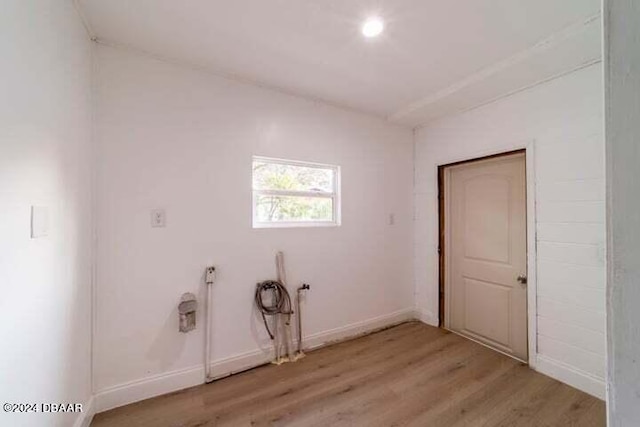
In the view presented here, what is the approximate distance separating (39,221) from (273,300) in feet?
5.76

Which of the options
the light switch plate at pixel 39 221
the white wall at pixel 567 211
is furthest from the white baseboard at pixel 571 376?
the light switch plate at pixel 39 221

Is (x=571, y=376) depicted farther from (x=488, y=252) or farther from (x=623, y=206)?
(x=623, y=206)

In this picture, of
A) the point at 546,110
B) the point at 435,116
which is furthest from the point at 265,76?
the point at 546,110

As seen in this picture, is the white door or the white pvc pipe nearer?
the white pvc pipe

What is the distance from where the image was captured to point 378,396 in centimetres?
206

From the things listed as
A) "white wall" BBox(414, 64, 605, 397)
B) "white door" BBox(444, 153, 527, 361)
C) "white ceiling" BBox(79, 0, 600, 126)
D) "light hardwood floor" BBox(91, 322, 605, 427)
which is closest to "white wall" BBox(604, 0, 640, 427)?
"white ceiling" BBox(79, 0, 600, 126)

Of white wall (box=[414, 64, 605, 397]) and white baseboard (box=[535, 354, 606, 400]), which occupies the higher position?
white wall (box=[414, 64, 605, 397])

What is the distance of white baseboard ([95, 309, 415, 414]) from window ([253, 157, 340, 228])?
1169 mm

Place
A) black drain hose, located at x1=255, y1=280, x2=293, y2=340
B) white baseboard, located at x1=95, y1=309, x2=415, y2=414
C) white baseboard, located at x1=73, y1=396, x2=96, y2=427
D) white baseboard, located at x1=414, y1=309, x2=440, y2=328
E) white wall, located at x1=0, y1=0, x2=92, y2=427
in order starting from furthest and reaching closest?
white baseboard, located at x1=414, y1=309, x2=440, y2=328
black drain hose, located at x1=255, y1=280, x2=293, y2=340
white baseboard, located at x1=95, y1=309, x2=415, y2=414
white baseboard, located at x1=73, y1=396, x2=96, y2=427
white wall, located at x1=0, y1=0, x2=92, y2=427

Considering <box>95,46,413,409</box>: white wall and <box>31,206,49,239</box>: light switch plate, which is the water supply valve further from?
<box>31,206,49,239</box>: light switch plate

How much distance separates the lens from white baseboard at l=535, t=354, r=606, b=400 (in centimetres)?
206

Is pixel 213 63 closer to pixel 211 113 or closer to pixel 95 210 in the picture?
pixel 211 113

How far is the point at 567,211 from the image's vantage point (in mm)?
2227

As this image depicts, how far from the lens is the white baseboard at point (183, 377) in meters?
1.93
